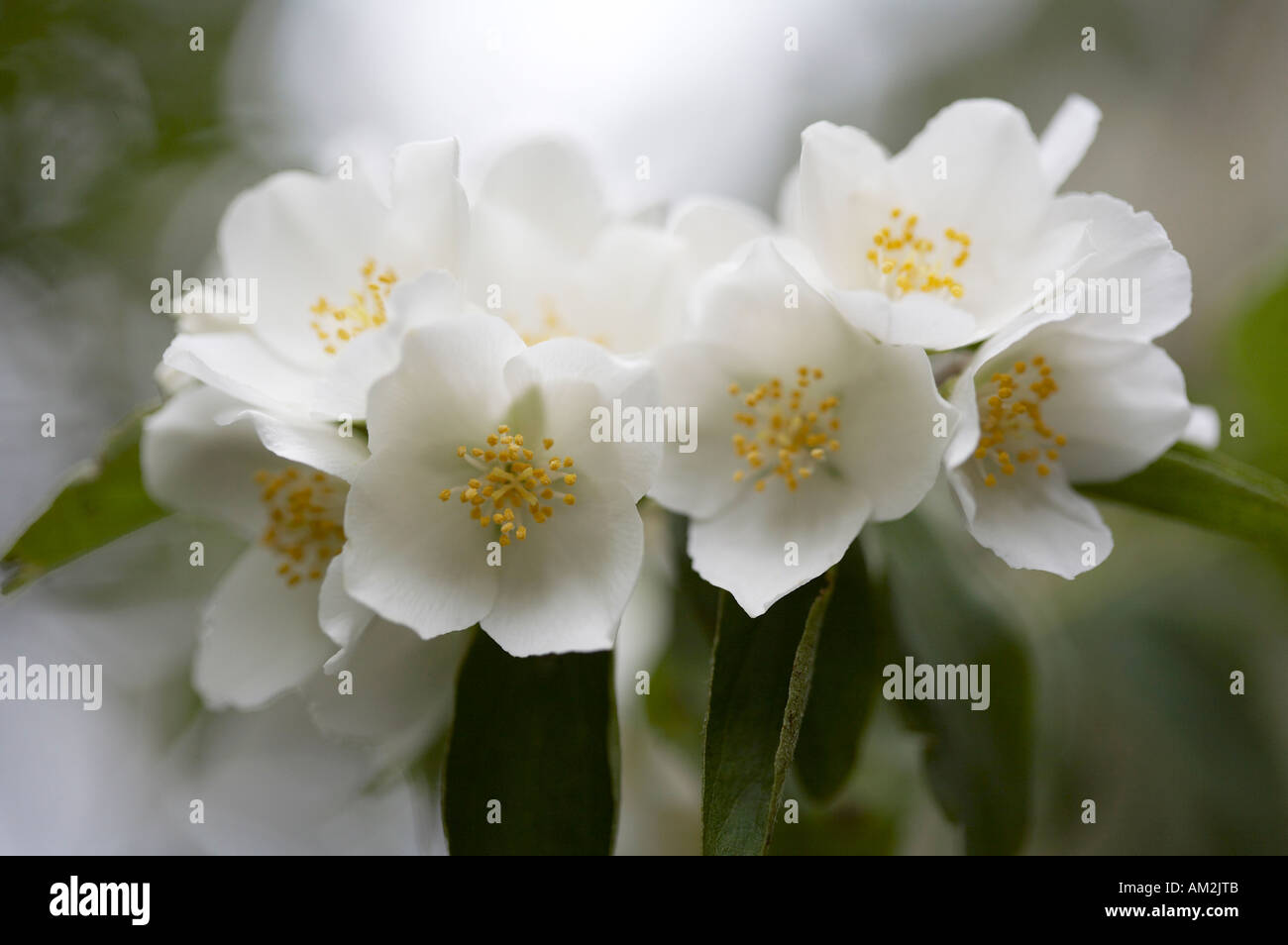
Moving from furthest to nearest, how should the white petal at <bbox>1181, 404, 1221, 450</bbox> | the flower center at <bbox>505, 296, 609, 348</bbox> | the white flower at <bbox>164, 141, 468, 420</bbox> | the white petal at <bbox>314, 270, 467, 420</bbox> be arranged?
the white petal at <bbox>1181, 404, 1221, 450</bbox>, the flower center at <bbox>505, 296, 609, 348</bbox>, the white flower at <bbox>164, 141, 468, 420</bbox>, the white petal at <bbox>314, 270, 467, 420</bbox>

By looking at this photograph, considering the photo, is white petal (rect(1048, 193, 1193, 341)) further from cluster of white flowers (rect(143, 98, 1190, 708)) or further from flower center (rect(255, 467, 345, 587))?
flower center (rect(255, 467, 345, 587))

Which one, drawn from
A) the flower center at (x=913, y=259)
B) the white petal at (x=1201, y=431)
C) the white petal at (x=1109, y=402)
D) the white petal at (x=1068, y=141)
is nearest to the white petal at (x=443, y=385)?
the flower center at (x=913, y=259)

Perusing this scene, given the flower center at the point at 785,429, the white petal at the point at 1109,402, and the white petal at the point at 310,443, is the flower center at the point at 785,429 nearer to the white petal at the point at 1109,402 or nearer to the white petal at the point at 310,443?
the white petal at the point at 1109,402

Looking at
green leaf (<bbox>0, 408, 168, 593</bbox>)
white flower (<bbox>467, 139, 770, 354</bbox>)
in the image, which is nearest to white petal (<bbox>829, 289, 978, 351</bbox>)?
white flower (<bbox>467, 139, 770, 354</bbox>)

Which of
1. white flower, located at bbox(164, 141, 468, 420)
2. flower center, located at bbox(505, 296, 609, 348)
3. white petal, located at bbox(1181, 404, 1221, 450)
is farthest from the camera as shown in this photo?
white petal, located at bbox(1181, 404, 1221, 450)

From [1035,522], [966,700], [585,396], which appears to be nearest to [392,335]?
[585,396]

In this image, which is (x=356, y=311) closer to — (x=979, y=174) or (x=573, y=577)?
(x=573, y=577)
